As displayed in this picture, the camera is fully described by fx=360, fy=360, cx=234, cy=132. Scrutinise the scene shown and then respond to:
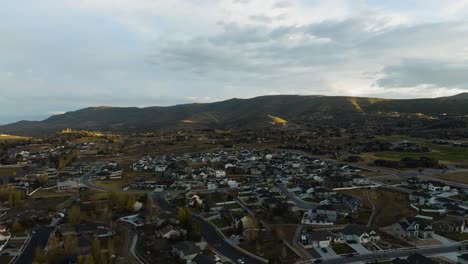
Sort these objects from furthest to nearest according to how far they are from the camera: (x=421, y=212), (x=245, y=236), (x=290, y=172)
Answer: (x=290, y=172) < (x=421, y=212) < (x=245, y=236)

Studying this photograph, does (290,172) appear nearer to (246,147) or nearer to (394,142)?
(246,147)

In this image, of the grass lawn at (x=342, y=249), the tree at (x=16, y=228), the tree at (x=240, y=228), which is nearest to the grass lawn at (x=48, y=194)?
the tree at (x=16, y=228)

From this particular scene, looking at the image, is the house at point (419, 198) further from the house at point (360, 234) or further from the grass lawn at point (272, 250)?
the grass lawn at point (272, 250)

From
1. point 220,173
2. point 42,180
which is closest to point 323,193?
point 220,173

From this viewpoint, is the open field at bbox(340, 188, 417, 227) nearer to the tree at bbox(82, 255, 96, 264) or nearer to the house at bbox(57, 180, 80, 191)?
the tree at bbox(82, 255, 96, 264)

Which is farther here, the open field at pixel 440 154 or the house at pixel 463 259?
the open field at pixel 440 154

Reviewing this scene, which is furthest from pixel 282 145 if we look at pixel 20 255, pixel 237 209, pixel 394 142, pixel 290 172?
pixel 20 255
